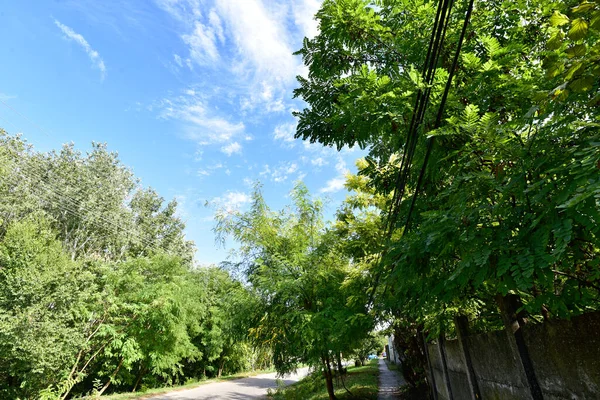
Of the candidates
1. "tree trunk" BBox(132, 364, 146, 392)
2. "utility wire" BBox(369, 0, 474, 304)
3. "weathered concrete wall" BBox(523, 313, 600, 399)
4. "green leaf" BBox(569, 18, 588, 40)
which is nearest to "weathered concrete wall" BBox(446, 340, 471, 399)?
"weathered concrete wall" BBox(523, 313, 600, 399)

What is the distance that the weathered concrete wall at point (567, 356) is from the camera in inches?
83.4

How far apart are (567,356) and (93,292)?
17046mm

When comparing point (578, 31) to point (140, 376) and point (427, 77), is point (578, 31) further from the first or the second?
point (140, 376)

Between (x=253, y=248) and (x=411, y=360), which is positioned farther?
(x=253, y=248)

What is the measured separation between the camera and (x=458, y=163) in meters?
3.02

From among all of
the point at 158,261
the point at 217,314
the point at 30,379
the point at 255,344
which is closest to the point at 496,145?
the point at 255,344

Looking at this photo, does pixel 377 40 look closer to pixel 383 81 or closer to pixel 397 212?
pixel 383 81

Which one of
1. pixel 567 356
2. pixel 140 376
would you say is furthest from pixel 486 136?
pixel 140 376

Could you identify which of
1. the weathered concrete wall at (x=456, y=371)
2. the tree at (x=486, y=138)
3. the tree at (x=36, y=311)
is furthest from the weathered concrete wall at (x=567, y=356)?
the tree at (x=36, y=311)

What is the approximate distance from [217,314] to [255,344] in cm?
1479

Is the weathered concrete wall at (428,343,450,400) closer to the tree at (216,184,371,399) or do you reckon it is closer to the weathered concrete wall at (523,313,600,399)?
the tree at (216,184,371,399)

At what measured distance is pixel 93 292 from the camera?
1466 centimetres

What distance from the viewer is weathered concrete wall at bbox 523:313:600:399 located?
6.95 ft

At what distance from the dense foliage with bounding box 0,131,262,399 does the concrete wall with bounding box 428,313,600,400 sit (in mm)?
7842
